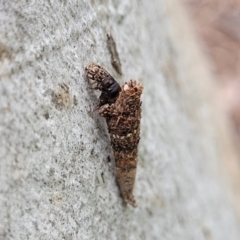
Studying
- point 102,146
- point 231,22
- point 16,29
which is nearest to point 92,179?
point 102,146

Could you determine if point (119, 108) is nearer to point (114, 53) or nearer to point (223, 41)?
point (114, 53)

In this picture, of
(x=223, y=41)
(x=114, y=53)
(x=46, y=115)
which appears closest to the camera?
(x=46, y=115)

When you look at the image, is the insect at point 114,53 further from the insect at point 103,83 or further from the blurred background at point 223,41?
the blurred background at point 223,41

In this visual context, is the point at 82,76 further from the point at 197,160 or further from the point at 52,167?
the point at 197,160

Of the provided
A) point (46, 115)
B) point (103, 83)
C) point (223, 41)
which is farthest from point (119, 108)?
point (223, 41)

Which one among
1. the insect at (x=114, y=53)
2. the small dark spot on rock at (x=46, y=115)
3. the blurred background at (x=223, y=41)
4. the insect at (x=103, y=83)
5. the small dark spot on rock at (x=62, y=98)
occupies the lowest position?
the small dark spot on rock at (x=46, y=115)

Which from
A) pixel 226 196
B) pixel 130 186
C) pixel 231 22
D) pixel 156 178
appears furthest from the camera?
pixel 231 22

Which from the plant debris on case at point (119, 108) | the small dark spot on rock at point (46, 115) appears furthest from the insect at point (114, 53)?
the small dark spot on rock at point (46, 115)
